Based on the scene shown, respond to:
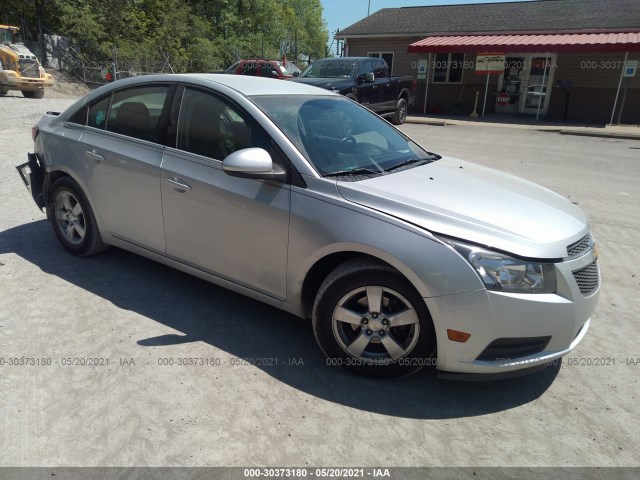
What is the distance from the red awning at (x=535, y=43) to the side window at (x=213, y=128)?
18.8 metres

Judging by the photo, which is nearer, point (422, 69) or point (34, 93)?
point (34, 93)

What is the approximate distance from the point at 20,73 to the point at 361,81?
51.6 feet

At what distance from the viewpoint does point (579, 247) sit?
9.59 ft

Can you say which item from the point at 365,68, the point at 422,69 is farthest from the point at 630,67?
the point at 365,68

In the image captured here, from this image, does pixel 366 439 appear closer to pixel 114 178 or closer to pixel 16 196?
pixel 114 178

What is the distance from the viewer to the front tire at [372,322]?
9.05ft

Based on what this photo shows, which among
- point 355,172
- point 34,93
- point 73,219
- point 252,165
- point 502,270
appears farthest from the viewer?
point 34,93

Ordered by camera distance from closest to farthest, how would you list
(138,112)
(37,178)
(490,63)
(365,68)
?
1. (138,112)
2. (37,178)
3. (365,68)
4. (490,63)

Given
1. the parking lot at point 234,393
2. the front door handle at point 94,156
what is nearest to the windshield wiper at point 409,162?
the parking lot at point 234,393

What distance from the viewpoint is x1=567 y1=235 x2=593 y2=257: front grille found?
2.82 m

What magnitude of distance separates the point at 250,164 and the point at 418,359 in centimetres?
152

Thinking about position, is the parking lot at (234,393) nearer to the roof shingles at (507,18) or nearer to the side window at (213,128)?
the side window at (213,128)

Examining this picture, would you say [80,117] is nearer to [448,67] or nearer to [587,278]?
[587,278]

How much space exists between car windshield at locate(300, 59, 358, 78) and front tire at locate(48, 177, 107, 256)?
10.1 metres
